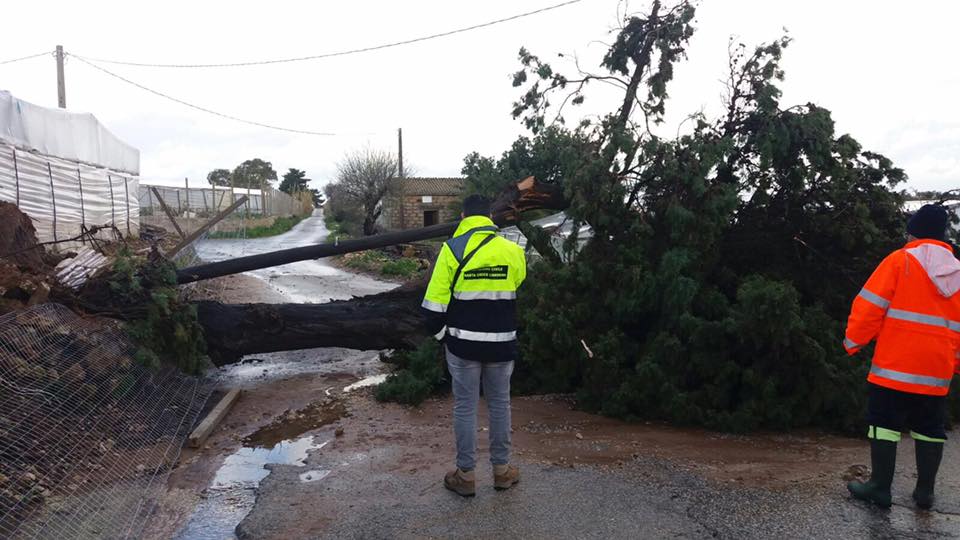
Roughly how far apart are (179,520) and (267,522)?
563 mm

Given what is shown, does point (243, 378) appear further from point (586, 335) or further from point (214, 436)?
point (586, 335)

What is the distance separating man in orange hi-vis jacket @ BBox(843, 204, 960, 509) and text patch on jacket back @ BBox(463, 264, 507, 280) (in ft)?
6.56

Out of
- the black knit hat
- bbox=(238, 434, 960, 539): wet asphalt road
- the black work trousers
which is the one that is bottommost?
bbox=(238, 434, 960, 539): wet asphalt road

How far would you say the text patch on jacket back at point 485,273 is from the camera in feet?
13.1

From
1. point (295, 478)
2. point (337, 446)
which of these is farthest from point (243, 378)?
point (295, 478)

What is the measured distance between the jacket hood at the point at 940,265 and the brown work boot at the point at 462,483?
2752 millimetres

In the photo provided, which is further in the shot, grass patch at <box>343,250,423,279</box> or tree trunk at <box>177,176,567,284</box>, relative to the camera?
grass patch at <box>343,250,423,279</box>

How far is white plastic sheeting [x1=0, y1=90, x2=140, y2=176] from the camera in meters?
12.1

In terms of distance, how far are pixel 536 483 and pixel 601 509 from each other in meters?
0.51

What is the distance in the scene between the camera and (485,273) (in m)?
4.01

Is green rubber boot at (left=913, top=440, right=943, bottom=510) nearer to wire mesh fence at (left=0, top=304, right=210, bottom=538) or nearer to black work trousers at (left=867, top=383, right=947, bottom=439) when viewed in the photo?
black work trousers at (left=867, top=383, right=947, bottom=439)

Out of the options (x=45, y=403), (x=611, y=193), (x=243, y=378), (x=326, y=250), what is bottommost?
(x=243, y=378)

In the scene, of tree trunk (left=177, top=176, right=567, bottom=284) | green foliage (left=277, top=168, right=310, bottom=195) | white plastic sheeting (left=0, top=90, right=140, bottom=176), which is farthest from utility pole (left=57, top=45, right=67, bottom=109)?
green foliage (left=277, top=168, right=310, bottom=195)

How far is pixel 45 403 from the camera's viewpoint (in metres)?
4.29
